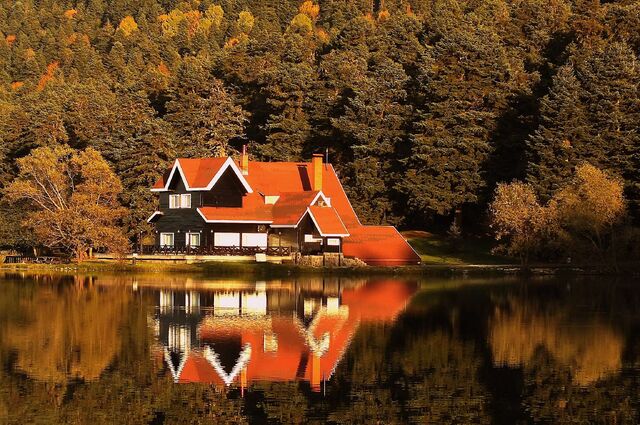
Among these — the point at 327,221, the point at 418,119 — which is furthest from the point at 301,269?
the point at 418,119

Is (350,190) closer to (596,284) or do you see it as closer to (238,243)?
(238,243)

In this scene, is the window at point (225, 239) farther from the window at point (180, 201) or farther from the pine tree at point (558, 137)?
the pine tree at point (558, 137)

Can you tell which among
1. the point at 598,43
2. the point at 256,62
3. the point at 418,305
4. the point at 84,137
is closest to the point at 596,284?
the point at 418,305

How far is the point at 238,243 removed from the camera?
81000mm

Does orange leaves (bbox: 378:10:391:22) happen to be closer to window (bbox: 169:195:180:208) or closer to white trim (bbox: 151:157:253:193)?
white trim (bbox: 151:157:253:193)

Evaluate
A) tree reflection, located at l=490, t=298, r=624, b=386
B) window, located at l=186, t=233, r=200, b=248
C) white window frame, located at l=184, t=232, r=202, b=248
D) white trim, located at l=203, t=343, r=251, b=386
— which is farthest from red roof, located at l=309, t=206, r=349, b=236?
white trim, located at l=203, t=343, r=251, b=386

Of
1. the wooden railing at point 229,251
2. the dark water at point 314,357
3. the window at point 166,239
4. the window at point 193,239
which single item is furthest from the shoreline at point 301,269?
the dark water at point 314,357

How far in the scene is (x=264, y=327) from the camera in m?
42.6

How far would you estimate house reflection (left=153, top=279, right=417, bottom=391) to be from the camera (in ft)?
107

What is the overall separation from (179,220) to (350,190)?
1807 cm

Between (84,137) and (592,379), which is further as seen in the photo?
(84,137)

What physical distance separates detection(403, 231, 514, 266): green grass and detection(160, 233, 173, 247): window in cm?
1901

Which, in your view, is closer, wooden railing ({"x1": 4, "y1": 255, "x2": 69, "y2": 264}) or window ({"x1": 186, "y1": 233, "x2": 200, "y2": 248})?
wooden railing ({"x1": 4, "y1": 255, "x2": 69, "y2": 264})

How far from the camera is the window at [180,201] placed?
82.0 metres
